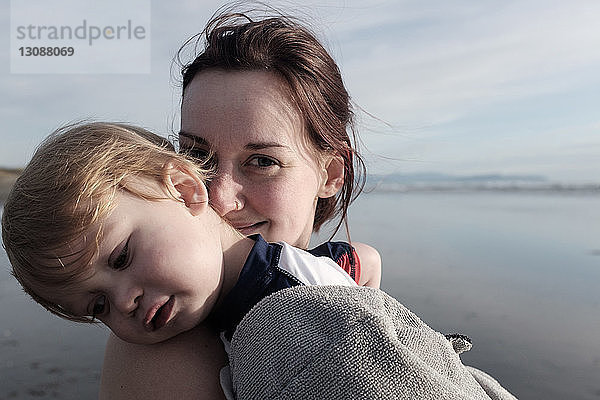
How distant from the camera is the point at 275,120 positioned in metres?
2.32

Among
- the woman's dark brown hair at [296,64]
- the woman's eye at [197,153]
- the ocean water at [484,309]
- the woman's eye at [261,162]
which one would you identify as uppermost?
the woman's dark brown hair at [296,64]

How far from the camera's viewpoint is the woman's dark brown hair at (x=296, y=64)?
8.06ft

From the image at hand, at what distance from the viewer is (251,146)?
225 cm

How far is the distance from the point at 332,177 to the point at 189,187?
3.02 ft

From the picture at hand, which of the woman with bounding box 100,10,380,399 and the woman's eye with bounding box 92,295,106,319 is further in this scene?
the woman with bounding box 100,10,380,399

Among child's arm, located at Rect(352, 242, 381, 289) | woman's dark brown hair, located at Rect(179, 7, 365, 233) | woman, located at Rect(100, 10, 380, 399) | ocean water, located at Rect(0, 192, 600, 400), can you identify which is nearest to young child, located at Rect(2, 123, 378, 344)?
woman, located at Rect(100, 10, 380, 399)

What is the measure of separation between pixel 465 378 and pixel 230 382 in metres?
0.55

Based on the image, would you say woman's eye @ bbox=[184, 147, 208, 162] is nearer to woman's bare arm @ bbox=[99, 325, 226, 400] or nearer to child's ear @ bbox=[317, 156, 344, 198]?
child's ear @ bbox=[317, 156, 344, 198]

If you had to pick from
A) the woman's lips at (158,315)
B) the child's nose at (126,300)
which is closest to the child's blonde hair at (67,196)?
the child's nose at (126,300)

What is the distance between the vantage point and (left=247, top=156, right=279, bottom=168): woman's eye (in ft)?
7.51

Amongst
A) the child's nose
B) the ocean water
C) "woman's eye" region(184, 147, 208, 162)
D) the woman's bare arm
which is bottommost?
the ocean water

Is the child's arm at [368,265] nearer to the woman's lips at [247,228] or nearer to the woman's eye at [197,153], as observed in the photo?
the woman's lips at [247,228]

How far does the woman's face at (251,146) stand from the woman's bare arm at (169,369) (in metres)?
0.62

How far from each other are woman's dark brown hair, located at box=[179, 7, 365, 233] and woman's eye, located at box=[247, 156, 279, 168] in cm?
24
